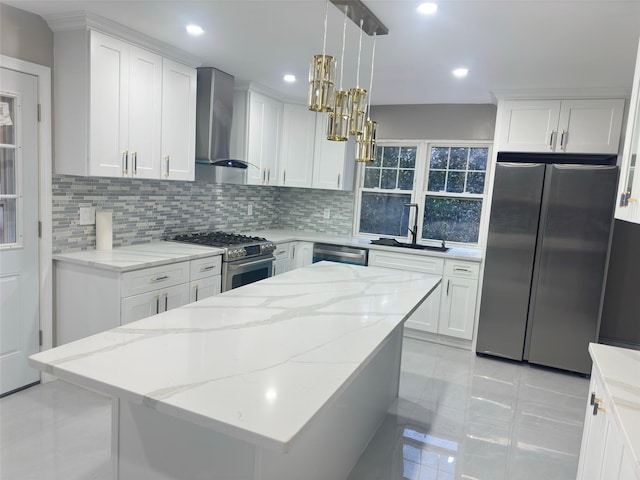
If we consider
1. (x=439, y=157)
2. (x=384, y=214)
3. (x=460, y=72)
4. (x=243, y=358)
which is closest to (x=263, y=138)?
(x=384, y=214)

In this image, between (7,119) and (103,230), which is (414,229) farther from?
(7,119)

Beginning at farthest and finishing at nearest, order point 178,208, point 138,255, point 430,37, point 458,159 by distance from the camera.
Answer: point 458,159 → point 178,208 → point 138,255 → point 430,37

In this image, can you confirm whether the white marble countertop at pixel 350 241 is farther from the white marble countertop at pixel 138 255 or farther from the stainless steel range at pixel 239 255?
A: the white marble countertop at pixel 138 255

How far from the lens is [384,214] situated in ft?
17.1

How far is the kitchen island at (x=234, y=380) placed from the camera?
1.16 m

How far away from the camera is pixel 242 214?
5.08 meters

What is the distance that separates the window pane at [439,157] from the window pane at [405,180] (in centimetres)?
25

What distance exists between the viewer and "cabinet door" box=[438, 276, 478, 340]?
166 inches

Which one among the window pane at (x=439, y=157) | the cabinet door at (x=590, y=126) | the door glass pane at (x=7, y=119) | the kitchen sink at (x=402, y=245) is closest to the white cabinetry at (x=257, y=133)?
the kitchen sink at (x=402, y=245)

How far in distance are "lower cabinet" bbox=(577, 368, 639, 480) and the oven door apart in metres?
2.74

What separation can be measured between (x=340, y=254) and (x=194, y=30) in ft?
8.43

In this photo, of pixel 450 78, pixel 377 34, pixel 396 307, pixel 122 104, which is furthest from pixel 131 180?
pixel 450 78

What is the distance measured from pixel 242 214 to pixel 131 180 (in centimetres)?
164

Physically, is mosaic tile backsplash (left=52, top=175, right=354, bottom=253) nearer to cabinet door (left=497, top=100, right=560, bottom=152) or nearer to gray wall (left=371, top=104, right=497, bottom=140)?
gray wall (left=371, top=104, right=497, bottom=140)
